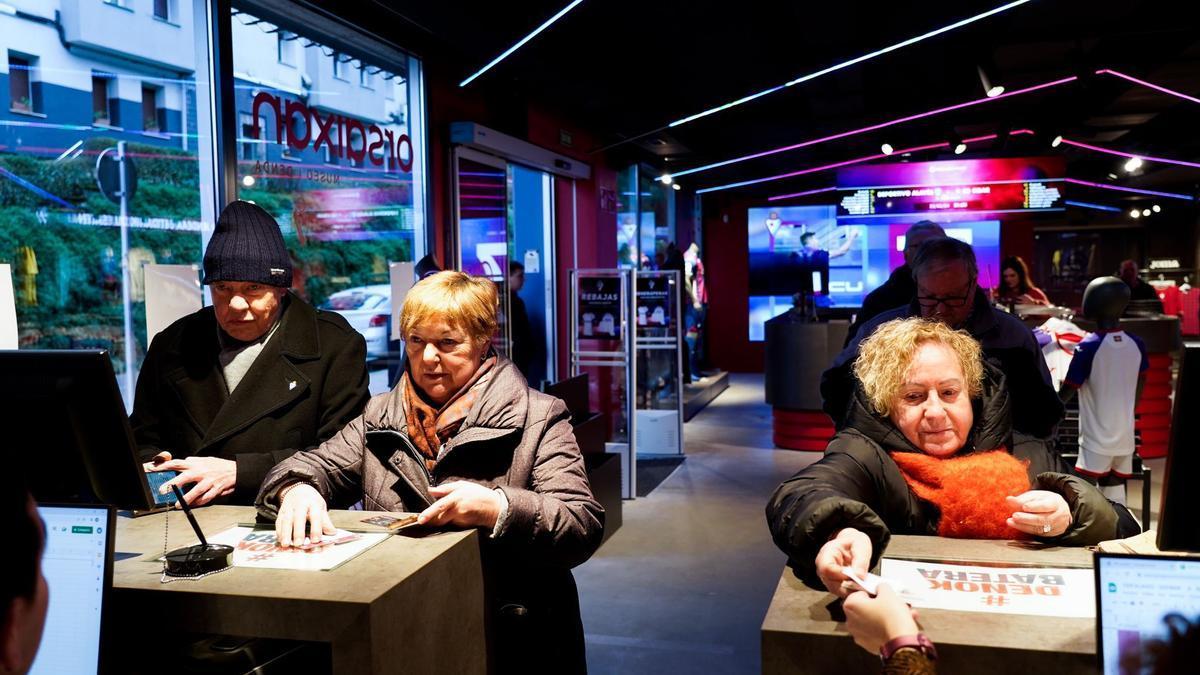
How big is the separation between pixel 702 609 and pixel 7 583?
13.1 feet

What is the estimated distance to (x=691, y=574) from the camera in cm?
509

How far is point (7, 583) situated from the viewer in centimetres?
83

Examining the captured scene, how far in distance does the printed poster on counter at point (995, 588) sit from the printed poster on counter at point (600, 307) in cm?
559

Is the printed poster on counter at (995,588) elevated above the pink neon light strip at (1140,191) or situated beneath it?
situated beneath

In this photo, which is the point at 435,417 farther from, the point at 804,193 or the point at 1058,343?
the point at 804,193

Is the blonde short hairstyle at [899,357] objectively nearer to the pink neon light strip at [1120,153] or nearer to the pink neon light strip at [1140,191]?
the pink neon light strip at [1120,153]

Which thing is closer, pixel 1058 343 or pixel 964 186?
pixel 1058 343

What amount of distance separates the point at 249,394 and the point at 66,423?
0.97m

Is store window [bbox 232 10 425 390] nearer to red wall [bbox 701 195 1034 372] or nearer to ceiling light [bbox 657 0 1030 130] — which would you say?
ceiling light [bbox 657 0 1030 130]

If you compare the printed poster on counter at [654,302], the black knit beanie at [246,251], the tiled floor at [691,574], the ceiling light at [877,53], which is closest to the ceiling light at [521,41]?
the printed poster on counter at [654,302]

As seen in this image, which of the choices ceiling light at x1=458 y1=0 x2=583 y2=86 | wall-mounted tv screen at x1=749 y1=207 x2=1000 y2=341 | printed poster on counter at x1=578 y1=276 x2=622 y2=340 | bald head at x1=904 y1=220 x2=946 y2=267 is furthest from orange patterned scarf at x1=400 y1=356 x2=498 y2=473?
wall-mounted tv screen at x1=749 y1=207 x2=1000 y2=341

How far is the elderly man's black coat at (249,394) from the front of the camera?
243 cm

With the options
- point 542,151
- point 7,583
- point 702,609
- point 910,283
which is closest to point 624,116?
point 542,151

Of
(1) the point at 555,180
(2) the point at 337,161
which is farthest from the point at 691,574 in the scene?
(1) the point at 555,180
